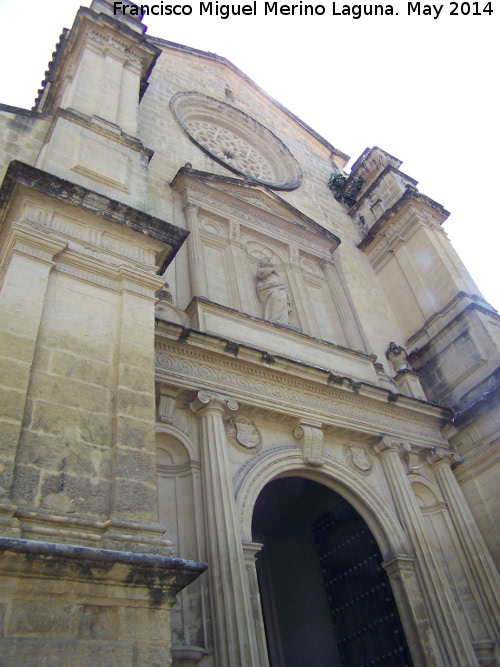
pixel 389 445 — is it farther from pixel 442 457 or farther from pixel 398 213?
pixel 398 213

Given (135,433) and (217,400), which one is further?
(217,400)

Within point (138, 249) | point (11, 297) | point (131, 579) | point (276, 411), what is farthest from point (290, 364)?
point (131, 579)

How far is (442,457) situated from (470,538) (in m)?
1.31

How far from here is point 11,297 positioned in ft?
15.8

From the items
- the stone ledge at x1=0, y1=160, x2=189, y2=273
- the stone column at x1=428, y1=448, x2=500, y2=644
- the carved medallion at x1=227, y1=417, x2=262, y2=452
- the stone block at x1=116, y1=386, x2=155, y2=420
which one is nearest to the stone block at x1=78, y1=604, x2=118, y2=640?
the stone block at x1=116, y1=386, x2=155, y2=420

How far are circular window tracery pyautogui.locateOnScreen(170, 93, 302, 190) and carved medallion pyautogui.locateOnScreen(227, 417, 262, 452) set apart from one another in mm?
6805

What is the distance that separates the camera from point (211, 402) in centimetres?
698

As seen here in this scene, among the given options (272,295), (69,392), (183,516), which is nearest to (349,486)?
(183,516)

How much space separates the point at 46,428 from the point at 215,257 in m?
6.27

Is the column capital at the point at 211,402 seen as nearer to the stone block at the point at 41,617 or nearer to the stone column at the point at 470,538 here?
the stone block at the point at 41,617

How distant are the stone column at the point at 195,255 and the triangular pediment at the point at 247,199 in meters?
0.38

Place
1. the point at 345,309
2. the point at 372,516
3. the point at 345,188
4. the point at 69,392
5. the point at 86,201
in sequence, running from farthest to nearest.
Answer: the point at 345,188, the point at 345,309, the point at 372,516, the point at 86,201, the point at 69,392

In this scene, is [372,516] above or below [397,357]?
below

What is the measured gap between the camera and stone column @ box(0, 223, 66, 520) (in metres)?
3.97
